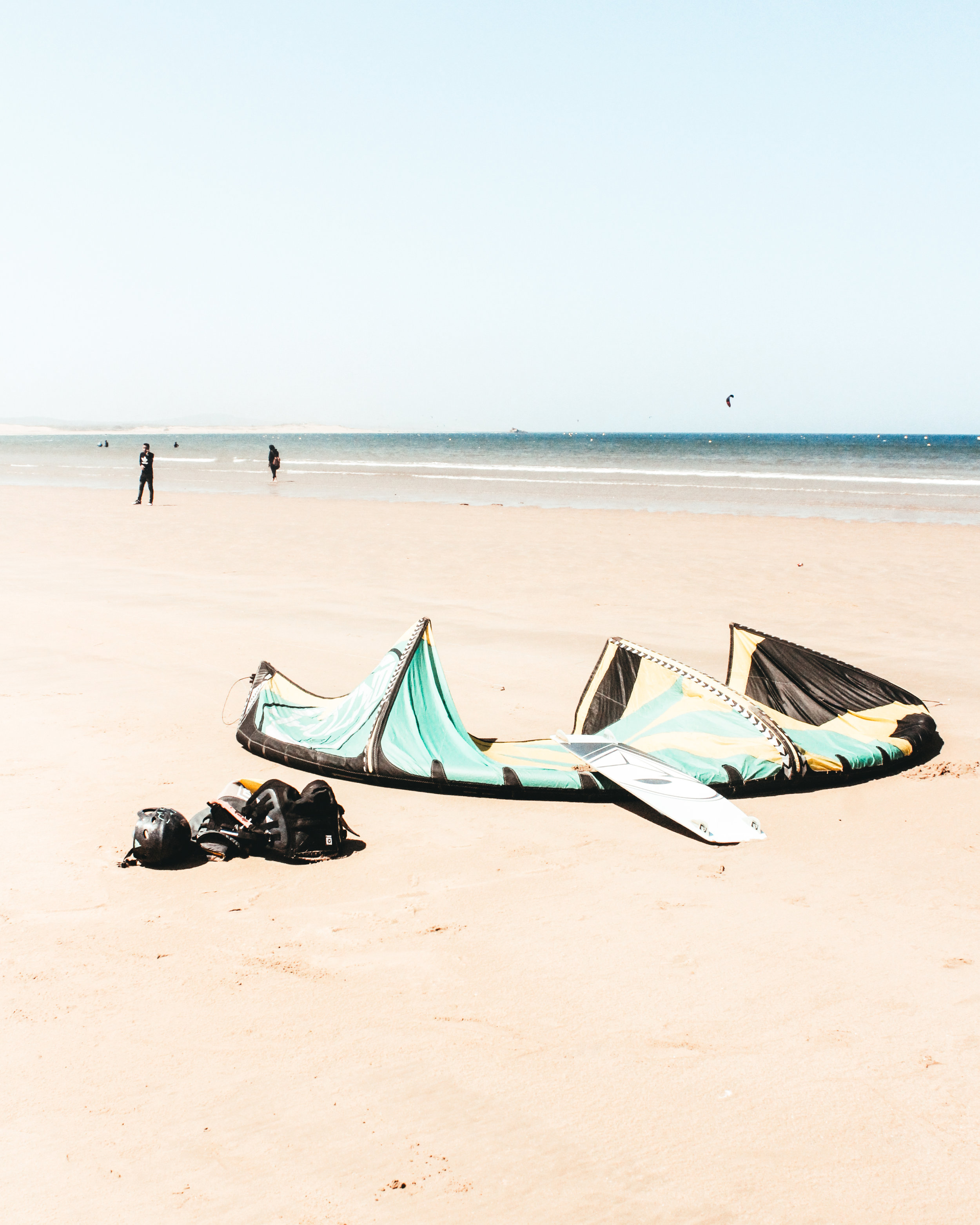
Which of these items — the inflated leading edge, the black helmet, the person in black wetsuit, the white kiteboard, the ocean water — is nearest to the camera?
the black helmet

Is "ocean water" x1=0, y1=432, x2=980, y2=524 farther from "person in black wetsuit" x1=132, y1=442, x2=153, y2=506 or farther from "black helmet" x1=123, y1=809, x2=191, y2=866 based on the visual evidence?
"black helmet" x1=123, y1=809, x2=191, y2=866

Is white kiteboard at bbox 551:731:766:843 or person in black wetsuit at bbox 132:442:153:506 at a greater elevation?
person in black wetsuit at bbox 132:442:153:506

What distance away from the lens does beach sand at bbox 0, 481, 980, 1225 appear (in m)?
2.81

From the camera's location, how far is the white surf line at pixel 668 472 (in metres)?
41.7

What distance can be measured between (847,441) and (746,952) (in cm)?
14690

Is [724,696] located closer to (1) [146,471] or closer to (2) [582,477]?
(1) [146,471]

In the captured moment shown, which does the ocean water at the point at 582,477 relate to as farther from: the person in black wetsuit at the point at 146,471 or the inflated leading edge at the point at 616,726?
the inflated leading edge at the point at 616,726

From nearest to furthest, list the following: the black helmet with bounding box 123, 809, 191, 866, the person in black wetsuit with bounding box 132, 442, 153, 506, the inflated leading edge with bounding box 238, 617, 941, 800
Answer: the black helmet with bounding box 123, 809, 191, 866 → the inflated leading edge with bounding box 238, 617, 941, 800 → the person in black wetsuit with bounding box 132, 442, 153, 506

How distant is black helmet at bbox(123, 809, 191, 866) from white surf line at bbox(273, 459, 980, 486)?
127 feet

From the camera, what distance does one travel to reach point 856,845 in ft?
17.0

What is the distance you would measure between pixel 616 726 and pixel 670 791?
3.85 ft

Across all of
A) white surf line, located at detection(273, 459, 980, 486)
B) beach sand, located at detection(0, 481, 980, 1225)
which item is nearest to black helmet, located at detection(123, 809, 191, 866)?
beach sand, located at detection(0, 481, 980, 1225)

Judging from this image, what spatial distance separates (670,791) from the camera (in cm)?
560

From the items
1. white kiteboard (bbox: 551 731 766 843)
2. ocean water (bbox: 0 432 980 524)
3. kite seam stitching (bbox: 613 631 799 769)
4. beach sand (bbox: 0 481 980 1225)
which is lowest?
beach sand (bbox: 0 481 980 1225)
